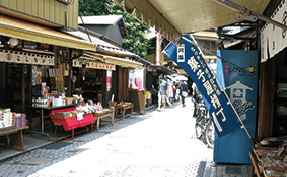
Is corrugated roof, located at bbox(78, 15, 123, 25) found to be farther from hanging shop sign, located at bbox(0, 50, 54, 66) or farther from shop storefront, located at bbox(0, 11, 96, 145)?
hanging shop sign, located at bbox(0, 50, 54, 66)

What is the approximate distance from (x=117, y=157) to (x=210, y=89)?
367 cm

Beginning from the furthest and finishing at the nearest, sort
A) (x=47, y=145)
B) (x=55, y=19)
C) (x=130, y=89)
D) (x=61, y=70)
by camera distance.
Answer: (x=130, y=89)
(x=61, y=70)
(x=55, y=19)
(x=47, y=145)

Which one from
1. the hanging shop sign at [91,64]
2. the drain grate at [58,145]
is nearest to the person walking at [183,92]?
the hanging shop sign at [91,64]

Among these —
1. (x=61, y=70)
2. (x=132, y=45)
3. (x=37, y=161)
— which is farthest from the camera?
(x=132, y=45)

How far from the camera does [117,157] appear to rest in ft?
24.0

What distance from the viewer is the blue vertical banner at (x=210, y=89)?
18.3ft

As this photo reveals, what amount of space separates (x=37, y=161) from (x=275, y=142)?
6296 millimetres

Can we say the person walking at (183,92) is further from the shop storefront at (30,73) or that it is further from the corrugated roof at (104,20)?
the shop storefront at (30,73)

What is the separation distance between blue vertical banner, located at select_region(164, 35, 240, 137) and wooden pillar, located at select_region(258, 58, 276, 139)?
25.1 inches

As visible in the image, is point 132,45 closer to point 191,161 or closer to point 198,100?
point 198,100

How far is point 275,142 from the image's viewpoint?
5.24 metres

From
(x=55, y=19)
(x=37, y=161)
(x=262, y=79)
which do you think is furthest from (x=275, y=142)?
(x=55, y=19)

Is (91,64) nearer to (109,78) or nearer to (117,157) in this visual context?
(109,78)

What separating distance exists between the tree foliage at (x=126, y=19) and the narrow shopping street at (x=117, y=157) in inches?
636
